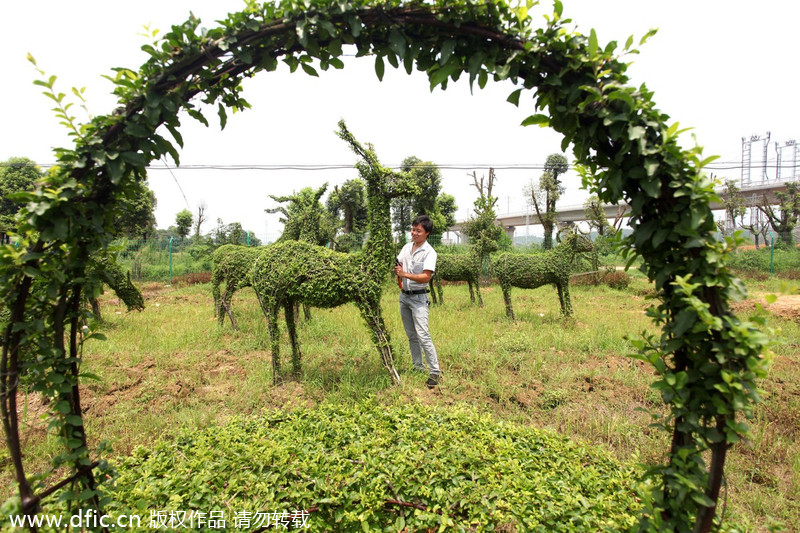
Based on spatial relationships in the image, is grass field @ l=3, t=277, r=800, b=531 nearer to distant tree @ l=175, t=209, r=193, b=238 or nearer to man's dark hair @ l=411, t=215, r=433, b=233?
man's dark hair @ l=411, t=215, r=433, b=233

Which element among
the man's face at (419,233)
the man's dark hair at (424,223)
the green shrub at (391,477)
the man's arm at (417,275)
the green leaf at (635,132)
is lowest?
the green shrub at (391,477)

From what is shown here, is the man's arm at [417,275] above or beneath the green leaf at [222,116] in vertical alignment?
beneath

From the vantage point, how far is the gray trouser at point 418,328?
4.59 metres

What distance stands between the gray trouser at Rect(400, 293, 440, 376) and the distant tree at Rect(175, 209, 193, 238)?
842 inches

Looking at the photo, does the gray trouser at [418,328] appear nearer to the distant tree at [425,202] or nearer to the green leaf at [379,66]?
the green leaf at [379,66]

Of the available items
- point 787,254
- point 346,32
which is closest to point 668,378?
point 346,32

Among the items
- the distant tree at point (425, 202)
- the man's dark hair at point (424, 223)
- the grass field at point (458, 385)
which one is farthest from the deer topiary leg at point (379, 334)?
the distant tree at point (425, 202)

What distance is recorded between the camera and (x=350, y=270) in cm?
452

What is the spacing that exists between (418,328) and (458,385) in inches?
32.1

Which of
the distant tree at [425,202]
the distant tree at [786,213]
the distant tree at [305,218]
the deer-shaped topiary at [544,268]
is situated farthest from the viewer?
the distant tree at [425,202]

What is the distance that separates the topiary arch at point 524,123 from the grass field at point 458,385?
1.01 feet

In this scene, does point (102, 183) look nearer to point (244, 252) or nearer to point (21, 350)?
point (21, 350)

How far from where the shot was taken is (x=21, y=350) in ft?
5.22

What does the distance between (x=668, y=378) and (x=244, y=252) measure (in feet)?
24.4
